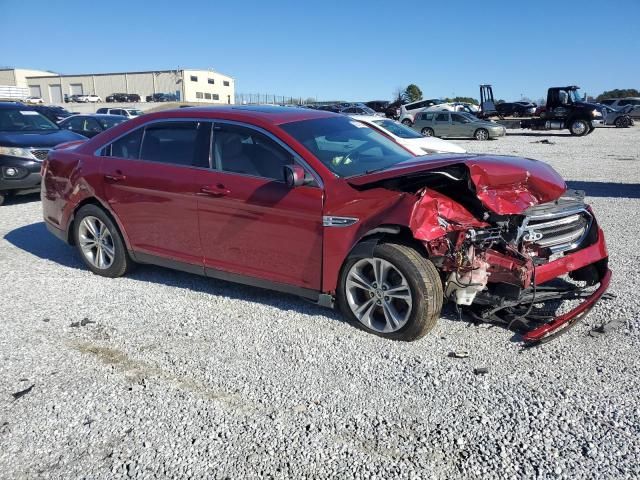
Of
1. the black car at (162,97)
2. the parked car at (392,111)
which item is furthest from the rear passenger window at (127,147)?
the black car at (162,97)

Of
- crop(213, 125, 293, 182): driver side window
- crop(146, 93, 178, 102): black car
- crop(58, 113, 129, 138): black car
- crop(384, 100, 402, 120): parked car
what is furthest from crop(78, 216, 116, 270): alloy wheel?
crop(146, 93, 178, 102): black car

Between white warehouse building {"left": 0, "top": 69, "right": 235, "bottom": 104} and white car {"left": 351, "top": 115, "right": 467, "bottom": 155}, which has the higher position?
white warehouse building {"left": 0, "top": 69, "right": 235, "bottom": 104}

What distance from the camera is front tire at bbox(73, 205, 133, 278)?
16.9ft

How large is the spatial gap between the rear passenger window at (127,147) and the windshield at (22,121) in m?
5.74

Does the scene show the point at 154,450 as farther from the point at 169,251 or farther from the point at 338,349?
the point at 169,251

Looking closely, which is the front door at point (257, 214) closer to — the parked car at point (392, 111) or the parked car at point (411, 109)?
the parked car at point (411, 109)

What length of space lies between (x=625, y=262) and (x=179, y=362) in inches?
181

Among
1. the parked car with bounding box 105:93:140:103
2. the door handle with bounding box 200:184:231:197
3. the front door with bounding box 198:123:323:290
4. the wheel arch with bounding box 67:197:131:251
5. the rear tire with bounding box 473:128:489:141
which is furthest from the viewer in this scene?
the parked car with bounding box 105:93:140:103

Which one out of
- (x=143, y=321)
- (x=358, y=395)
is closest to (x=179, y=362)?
(x=143, y=321)

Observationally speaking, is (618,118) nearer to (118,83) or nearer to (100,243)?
(100,243)

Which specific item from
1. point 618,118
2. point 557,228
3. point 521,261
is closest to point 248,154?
point 521,261

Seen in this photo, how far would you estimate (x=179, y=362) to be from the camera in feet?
11.7

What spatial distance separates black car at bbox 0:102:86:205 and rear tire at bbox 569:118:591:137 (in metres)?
24.4

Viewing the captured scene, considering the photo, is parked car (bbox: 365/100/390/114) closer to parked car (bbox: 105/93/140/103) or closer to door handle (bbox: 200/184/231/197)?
parked car (bbox: 105/93/140/103)
